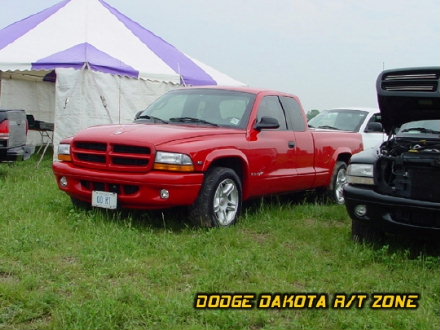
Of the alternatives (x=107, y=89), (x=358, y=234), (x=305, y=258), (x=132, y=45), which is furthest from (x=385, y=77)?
(x=132, y=45)

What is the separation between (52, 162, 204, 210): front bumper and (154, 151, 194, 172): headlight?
0.05 meters

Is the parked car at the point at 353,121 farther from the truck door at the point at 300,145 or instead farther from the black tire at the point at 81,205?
the black tire at the point at 81,205

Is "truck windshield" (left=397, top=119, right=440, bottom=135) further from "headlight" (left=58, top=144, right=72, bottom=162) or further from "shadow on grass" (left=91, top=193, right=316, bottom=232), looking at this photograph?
"headlight" (left=58, top=144, right=72, bottom=162)

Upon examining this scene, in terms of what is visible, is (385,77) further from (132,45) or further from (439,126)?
(132,45)

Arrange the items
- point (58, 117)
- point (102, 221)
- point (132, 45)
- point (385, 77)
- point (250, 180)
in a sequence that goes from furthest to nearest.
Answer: point (132, 45) < point (58, 117) < point (250, 180) < point (102, 221) < point (385, 77)

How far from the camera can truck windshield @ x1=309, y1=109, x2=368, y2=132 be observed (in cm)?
1057

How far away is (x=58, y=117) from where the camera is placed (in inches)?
442

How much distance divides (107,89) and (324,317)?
9045mm

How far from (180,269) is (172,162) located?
1.28 metres

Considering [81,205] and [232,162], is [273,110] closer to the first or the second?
[232,162]

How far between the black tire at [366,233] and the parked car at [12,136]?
210 inches

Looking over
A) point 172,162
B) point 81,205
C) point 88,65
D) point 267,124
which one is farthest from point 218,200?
point 88,65

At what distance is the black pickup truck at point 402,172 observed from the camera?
180 inches

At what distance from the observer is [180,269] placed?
432 cm
